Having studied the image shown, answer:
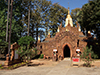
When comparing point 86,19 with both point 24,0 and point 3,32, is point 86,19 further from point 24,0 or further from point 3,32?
point 24,0

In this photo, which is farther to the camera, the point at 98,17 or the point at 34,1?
the point at 34,1

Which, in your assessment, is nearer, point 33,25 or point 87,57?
point 87,57

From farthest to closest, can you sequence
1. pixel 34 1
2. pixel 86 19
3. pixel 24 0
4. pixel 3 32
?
pixel 34 1 < pixel 24 0 < pixel 3 32 < pixel 86 19

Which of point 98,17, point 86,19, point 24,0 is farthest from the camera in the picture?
point 24,0

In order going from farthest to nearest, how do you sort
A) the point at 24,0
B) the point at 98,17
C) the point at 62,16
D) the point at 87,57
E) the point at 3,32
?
the point at 62,16 → the point at 24,0 → the point at 3,32 → the point at 98,17 → the point at 87,57

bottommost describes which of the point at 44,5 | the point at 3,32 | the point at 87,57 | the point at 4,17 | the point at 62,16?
the point at 87,57

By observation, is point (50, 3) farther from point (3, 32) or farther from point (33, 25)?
point (3, 32)

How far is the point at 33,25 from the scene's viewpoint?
3512 cm

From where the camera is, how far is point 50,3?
36812 mm

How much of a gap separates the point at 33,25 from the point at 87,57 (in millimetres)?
25060

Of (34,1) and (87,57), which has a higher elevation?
(34,1)

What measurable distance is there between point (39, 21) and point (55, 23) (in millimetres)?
5484

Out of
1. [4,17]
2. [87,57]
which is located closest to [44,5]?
[4,17]

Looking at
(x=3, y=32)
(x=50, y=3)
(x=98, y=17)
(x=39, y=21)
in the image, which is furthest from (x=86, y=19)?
(x=50, y=3)
